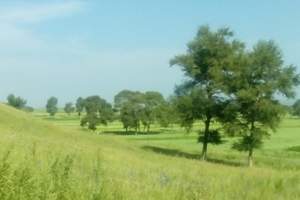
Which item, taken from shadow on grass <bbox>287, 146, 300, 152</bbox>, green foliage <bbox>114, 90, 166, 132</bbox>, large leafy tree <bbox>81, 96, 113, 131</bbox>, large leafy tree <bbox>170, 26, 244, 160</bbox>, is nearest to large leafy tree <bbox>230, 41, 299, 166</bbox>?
large leafy tree <bbox>170, 26, 244, 160</bbox>

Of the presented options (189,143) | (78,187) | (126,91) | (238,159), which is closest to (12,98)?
(126,91)

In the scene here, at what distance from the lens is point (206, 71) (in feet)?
178

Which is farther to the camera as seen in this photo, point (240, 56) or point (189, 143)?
point (189, 143)

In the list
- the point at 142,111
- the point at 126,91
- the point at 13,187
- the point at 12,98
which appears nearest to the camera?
the point at 13,187

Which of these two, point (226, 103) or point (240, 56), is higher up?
point (240, 56)

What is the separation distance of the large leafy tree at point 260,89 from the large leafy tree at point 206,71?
69.5 inches

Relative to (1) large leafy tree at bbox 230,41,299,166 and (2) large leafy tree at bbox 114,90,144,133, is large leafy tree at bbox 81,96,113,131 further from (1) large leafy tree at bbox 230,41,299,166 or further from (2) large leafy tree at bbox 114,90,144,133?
(1) large leafy tree at bbox 230,41,299,166

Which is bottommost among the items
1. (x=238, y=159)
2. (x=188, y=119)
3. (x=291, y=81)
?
(x=238, y=159)

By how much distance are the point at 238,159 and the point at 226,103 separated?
6.96 metres

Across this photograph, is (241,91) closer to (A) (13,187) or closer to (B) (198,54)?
(B) (198,54)

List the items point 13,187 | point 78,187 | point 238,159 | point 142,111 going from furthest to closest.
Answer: point 142,111 < point 238,159 < point 78,187 < point 13,187

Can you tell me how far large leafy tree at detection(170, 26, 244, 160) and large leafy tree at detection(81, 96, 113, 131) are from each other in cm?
6995

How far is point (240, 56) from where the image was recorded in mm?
53031

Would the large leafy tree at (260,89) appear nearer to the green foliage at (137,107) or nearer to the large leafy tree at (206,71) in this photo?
the large leafy tree at (206,71)
